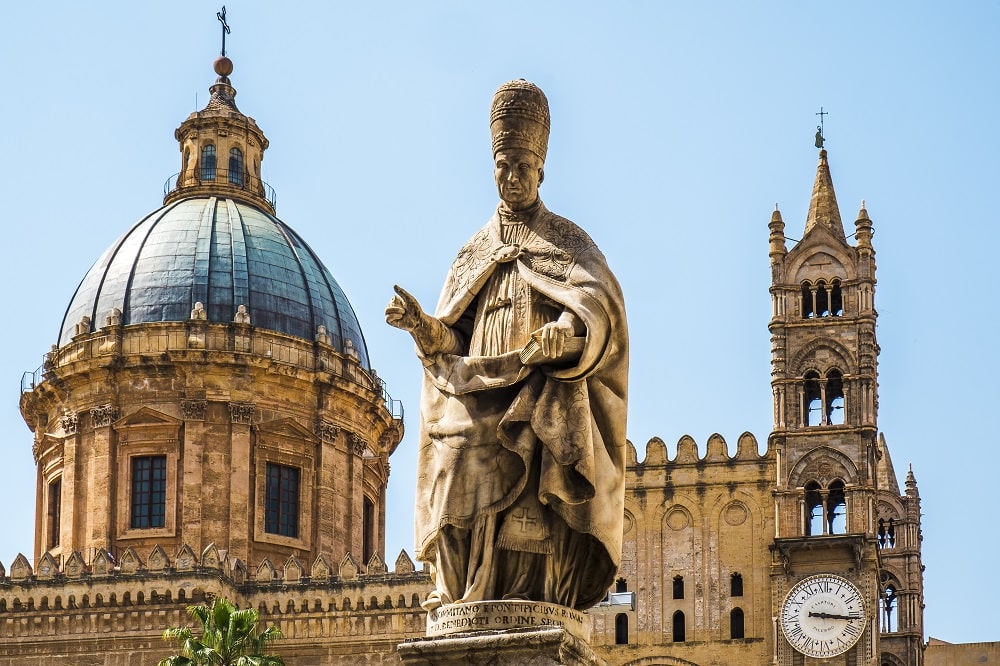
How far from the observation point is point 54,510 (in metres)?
68.4

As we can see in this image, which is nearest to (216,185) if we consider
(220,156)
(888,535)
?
(220,156)

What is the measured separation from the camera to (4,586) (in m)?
60.9

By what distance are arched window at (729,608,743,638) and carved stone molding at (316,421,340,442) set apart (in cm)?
1302

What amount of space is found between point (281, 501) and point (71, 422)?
6681 mm

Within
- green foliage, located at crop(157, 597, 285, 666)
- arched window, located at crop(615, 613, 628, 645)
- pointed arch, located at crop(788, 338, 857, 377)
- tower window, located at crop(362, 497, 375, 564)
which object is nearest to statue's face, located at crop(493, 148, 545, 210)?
green foliage, located at crop(157, 597, 285, 666)

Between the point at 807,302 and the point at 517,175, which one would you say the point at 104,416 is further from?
the point at 517,175

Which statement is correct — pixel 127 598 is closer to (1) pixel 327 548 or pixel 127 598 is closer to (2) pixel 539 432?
(1) pixel 327 548

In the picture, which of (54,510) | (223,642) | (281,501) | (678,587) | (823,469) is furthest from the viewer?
(54,510)

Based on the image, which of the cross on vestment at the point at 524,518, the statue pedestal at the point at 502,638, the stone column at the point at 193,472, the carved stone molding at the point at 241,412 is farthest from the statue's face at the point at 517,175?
the carved stone molding at the point at 241,412

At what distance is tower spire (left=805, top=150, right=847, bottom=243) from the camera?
2744 inches

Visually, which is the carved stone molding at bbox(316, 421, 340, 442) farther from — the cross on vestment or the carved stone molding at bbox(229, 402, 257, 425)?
the cross on vestment

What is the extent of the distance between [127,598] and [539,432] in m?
51.0

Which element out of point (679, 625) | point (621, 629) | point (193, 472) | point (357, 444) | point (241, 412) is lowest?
point (621, 629)

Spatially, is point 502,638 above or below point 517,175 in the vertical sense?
below
